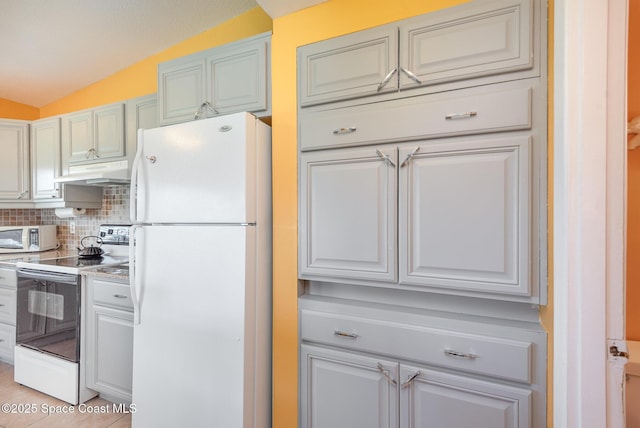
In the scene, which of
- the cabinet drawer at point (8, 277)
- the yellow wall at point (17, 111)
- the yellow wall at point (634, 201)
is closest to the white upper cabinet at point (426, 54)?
the yellow wall at point (634, 201)

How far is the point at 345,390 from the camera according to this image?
1.38 metres

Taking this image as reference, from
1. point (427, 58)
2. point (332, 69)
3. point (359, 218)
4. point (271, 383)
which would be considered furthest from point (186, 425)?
point (427, 58)

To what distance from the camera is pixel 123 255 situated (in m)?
2.63

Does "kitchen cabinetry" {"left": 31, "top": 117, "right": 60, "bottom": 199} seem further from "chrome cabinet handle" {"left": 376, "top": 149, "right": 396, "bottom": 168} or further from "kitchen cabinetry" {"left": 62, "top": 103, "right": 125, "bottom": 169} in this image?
"chrome cabinet handle" {"left": 376, "top": 149, "right": 396, "bottom": 168}

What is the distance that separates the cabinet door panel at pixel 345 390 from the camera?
130 cm

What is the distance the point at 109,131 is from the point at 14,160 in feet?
4.23

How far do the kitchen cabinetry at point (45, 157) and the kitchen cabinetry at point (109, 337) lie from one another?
141 cm

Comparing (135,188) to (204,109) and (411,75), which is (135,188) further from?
(411,75)

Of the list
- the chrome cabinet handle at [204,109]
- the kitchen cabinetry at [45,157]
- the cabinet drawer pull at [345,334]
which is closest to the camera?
the cabinet drawer pull at [345,334]

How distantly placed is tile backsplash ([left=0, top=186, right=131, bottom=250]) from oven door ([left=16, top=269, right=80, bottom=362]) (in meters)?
0.74

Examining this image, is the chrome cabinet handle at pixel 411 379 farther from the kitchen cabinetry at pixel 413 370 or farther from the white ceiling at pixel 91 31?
the white ceiling at pixel 91 31

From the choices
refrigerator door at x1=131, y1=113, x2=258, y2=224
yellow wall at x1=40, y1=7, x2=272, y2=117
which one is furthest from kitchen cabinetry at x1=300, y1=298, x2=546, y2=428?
yellow wall at x1=40, y1=7, x2=272, y2=117

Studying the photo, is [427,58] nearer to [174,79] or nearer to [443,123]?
[443,123]

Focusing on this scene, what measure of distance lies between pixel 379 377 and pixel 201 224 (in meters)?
1.10
